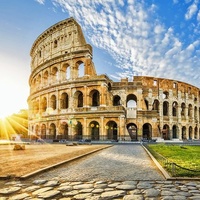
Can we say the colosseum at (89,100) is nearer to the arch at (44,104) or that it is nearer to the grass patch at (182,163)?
the arch at (44,104)

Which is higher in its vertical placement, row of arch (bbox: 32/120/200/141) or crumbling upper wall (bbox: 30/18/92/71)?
crumbling upper wall (bbox: 30/18/92/71)

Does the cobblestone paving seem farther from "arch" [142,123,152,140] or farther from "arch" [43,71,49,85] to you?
"arch" [43,71,49,85]

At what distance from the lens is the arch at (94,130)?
34.3m

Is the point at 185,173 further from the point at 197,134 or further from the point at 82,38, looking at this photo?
the point at 197,134

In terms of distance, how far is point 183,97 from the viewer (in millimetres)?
45281

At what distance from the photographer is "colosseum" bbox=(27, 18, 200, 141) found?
1336 inches

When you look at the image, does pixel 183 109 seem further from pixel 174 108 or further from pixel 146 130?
pixel 146 130

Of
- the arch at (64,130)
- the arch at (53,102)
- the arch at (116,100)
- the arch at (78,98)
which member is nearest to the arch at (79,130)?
the arch at (64,130)

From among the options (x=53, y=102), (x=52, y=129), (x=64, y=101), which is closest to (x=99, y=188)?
(x=64, y=101)

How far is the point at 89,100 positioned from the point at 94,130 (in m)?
4.93

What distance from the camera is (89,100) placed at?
34812mm

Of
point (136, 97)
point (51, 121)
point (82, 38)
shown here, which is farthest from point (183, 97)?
point (51, 121)

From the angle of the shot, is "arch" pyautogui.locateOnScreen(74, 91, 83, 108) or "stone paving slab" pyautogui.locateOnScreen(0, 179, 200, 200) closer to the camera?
"stone paving slab" pyautogui.locateOnScreen(0, 179, 200, 200)

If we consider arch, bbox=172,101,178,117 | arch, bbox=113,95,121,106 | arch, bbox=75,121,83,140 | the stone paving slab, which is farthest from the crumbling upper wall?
the stone paving slab
